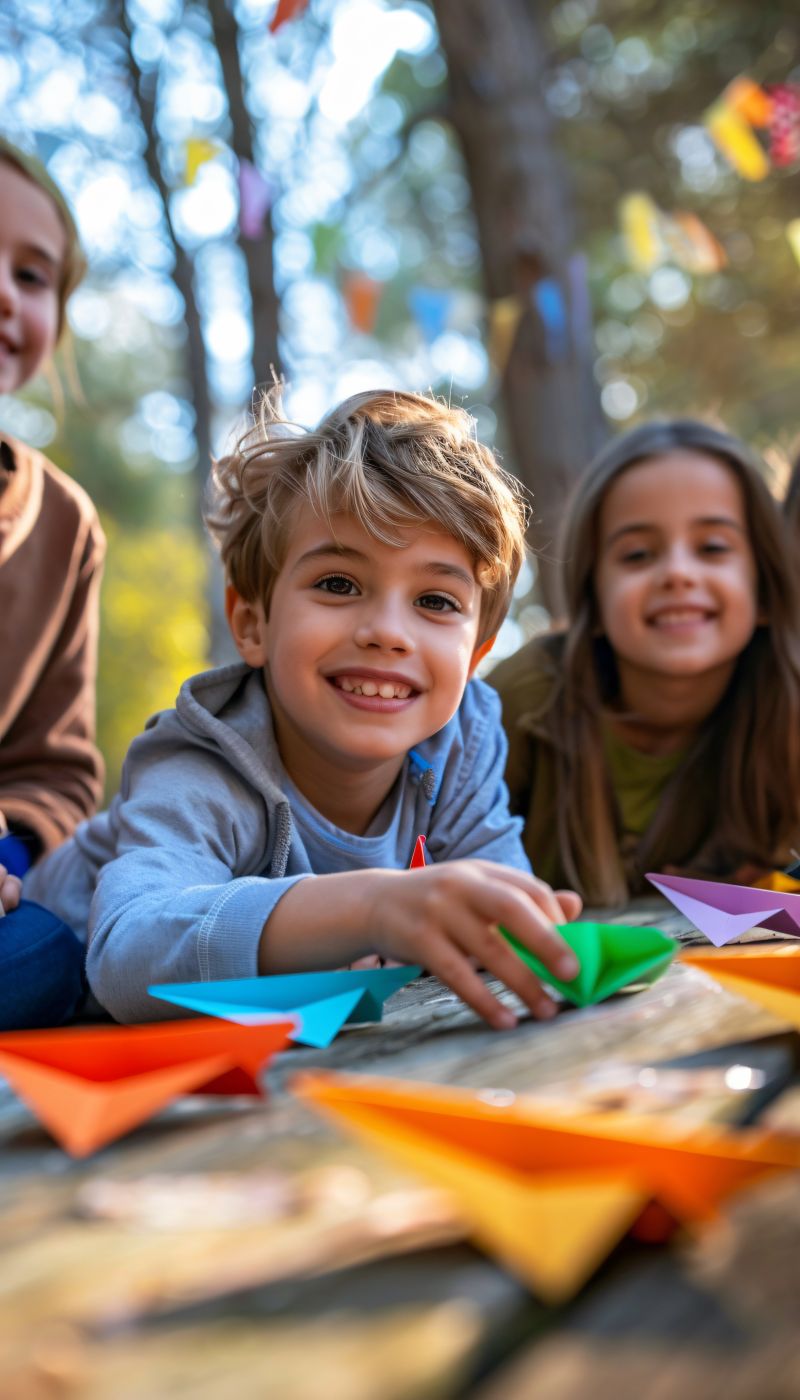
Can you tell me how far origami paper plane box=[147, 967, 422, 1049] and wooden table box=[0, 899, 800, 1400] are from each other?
0.31 m

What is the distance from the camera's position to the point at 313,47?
6773 millimetres

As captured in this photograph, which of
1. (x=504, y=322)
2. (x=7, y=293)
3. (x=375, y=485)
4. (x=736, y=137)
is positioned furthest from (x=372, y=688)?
(x=736, y=137)

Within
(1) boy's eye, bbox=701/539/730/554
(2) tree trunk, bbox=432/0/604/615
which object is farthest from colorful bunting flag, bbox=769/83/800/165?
(1) boy's eye, bbox=701/539/730/554

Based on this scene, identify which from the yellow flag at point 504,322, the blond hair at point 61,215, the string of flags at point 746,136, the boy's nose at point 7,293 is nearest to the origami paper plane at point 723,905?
the boy's nose at point 7,293

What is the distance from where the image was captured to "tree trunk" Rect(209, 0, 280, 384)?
5.11 m

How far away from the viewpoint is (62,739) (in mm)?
2297

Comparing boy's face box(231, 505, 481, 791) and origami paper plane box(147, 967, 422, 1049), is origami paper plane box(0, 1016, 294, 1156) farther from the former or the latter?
boy's face box(231, 505, 481, 791)

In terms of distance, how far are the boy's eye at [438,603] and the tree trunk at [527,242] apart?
2.15 m

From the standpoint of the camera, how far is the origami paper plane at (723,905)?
1219 mm

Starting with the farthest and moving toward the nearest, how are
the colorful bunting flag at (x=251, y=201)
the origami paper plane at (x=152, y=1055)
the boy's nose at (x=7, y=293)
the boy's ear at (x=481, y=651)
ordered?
the colorful bunting flag at (x=251, y=201) < the boy's nose at (x=7, y=293) < the boy's ear at (x=481, y=651) < the origami paper plane at (x=152, y=1055)

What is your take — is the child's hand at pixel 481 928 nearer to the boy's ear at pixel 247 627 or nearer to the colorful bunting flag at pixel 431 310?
the boy's ear at pixel 247 627

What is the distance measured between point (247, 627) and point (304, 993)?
2.64 feet

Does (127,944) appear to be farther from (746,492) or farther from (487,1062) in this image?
(746,492)

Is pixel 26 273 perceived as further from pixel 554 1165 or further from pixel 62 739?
pixel 554 1165
